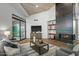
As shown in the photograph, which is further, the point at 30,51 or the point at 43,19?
the point at 43,19

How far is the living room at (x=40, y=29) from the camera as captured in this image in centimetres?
336

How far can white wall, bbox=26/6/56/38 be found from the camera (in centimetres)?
345

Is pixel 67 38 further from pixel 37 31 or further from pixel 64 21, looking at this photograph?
pixel 37 31

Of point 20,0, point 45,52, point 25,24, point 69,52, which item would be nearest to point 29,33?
point 25,24

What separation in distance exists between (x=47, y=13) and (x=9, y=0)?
96cm

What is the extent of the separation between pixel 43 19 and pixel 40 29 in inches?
10.2

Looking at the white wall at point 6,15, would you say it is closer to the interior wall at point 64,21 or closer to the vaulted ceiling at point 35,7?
the vaulted ceiling at point 35,7

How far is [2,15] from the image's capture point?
337 cm

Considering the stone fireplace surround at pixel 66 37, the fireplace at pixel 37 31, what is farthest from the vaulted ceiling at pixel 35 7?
the stone fireplace surround at pixel 66 37

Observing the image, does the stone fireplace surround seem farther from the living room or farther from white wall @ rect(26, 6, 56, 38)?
white wall @ rect(26, 6, 56, 38)

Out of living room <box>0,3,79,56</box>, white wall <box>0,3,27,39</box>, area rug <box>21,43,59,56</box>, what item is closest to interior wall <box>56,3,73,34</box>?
living room <box>0,3,79,56</box>

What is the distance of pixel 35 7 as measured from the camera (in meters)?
3.47

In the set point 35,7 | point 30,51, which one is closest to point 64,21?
point 35,7

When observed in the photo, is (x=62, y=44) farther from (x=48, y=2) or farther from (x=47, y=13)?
(x=48, y=2)
